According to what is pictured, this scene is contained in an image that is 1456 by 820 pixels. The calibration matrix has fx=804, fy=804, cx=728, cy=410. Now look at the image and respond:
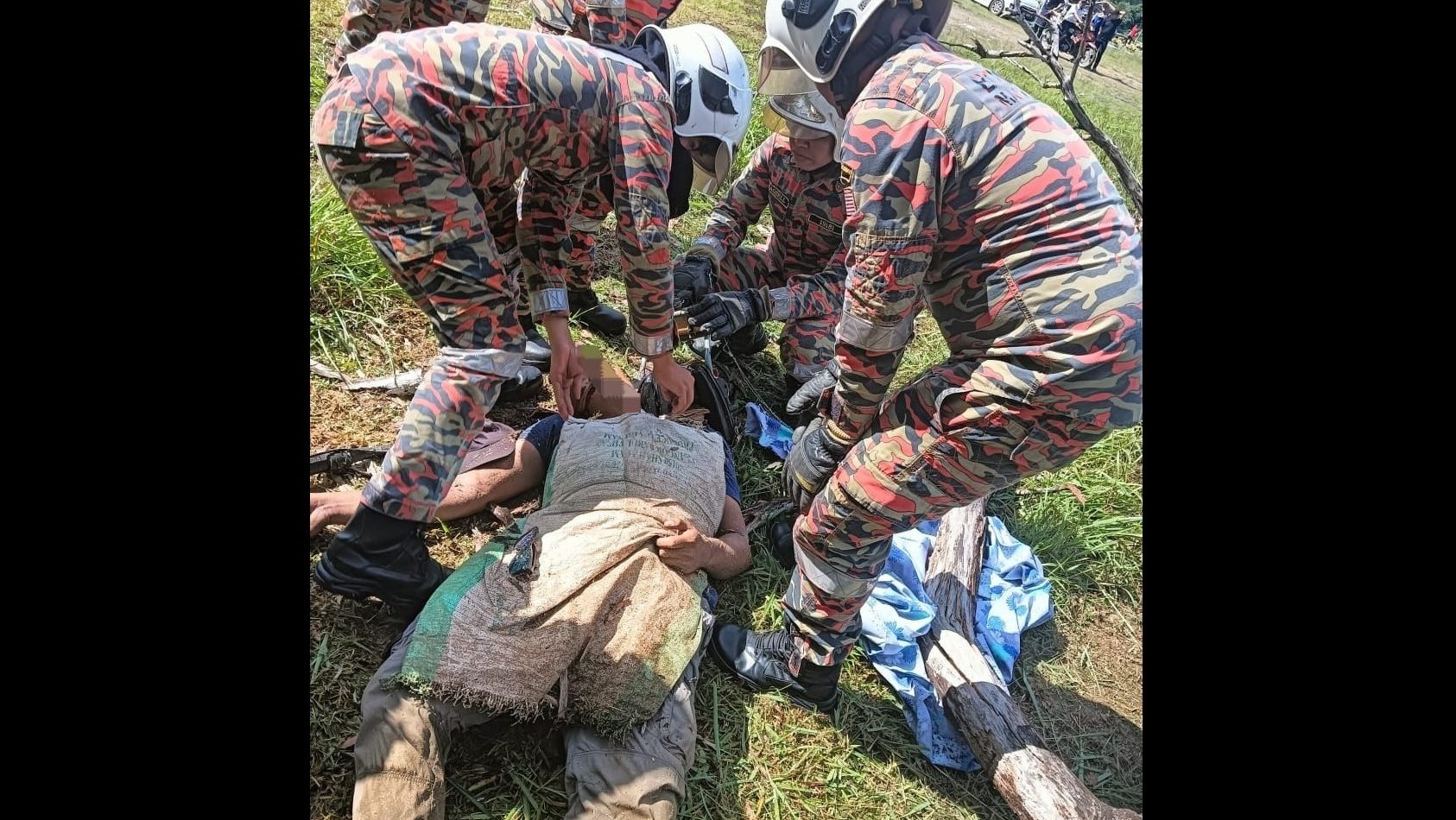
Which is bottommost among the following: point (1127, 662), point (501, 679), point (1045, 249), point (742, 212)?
point (1127, 662)

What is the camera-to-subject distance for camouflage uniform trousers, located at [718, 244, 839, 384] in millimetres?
4270

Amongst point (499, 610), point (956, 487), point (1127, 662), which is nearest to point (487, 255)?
point (499, 610)

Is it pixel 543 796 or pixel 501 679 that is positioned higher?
pixel 501 679

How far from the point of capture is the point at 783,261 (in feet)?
15.1

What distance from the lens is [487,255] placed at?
248 centimetres

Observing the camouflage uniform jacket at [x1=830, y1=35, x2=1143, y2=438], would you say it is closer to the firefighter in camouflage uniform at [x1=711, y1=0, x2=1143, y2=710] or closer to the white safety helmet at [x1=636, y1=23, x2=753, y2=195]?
the firefighter in camouflage uniform at [x1=711, y1=0, x2=1143, y2=710]

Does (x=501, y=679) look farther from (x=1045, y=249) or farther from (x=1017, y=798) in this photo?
(x=1045, y=249)

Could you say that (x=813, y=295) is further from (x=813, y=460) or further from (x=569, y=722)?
(x=569, y=722)

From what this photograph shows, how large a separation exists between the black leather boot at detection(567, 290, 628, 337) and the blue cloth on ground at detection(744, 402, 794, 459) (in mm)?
895

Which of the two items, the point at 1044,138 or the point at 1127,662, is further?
the point at 1127,662

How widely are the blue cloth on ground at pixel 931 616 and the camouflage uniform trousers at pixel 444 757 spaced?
900 millimetres

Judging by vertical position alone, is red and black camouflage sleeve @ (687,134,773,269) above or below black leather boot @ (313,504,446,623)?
above

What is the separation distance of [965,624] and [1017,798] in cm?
Result: 70

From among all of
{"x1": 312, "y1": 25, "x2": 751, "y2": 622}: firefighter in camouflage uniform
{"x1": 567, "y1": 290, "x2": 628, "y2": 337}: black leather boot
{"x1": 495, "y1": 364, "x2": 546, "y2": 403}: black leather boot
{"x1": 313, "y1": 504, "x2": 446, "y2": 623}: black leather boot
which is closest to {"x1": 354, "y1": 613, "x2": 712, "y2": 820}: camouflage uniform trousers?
{"x1": 313, "y1": 504, "x2": 446, "y2": 623}: black leather boot
